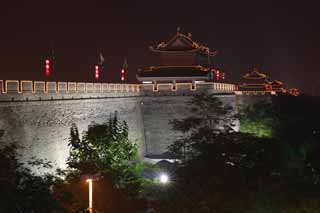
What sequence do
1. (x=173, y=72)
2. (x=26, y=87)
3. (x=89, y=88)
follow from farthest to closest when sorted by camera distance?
(x=173, y=72) → (x=89, y=88) → (x=26, y=87)

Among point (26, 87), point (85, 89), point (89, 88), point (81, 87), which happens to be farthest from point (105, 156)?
point (89, 88)

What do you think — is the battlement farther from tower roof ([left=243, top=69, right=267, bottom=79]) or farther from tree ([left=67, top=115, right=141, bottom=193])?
tower roof ([left=243, top=69, right=267, bottom=79])

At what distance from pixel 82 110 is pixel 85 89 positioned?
0.77m

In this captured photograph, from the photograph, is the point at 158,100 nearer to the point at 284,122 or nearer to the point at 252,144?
the point at 284,122

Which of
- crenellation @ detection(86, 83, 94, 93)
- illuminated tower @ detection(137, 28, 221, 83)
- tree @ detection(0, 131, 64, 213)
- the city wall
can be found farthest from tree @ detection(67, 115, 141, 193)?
illuminated tower @ detection(137, 28, 221, 83)

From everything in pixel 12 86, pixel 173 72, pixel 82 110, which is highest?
pixel 173 72

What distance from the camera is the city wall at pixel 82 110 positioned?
38.9ft

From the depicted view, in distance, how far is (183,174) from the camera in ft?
33.4

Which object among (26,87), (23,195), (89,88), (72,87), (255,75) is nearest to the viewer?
(23,195)

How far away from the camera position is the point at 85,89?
16000 millimetres

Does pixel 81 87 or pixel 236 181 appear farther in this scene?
pixel 81 87

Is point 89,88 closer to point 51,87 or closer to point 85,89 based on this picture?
point 85,89

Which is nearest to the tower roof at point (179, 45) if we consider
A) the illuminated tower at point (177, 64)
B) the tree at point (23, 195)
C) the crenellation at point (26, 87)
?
the illuminated tower at point (177, 64)

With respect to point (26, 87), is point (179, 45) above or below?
above
